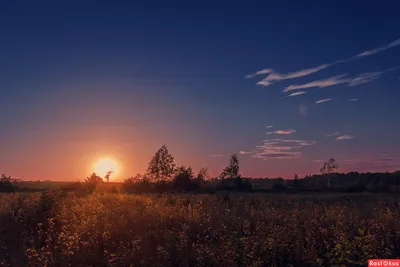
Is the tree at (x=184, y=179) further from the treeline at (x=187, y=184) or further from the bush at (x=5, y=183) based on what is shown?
the bush at (x=5, y=183)

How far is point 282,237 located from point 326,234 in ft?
4.40

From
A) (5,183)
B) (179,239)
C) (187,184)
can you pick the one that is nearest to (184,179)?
Answer: (187,184)

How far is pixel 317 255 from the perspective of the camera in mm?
8766

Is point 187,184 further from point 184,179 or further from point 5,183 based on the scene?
point 5,183

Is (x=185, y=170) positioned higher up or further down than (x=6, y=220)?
higher up

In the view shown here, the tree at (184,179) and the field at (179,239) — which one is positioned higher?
the tree at (184,179)

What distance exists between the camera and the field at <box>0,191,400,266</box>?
8.13 m

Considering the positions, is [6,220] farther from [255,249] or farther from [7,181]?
[7,181]

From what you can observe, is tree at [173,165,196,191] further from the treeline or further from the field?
the field

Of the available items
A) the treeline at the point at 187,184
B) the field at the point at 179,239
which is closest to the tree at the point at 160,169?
the treeline at the point at 187,184

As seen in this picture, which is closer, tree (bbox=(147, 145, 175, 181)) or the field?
the field

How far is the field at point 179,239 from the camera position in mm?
8133

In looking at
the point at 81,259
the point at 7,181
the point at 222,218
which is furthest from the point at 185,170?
the point at 81,259

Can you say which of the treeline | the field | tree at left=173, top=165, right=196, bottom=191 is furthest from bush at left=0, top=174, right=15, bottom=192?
the field
